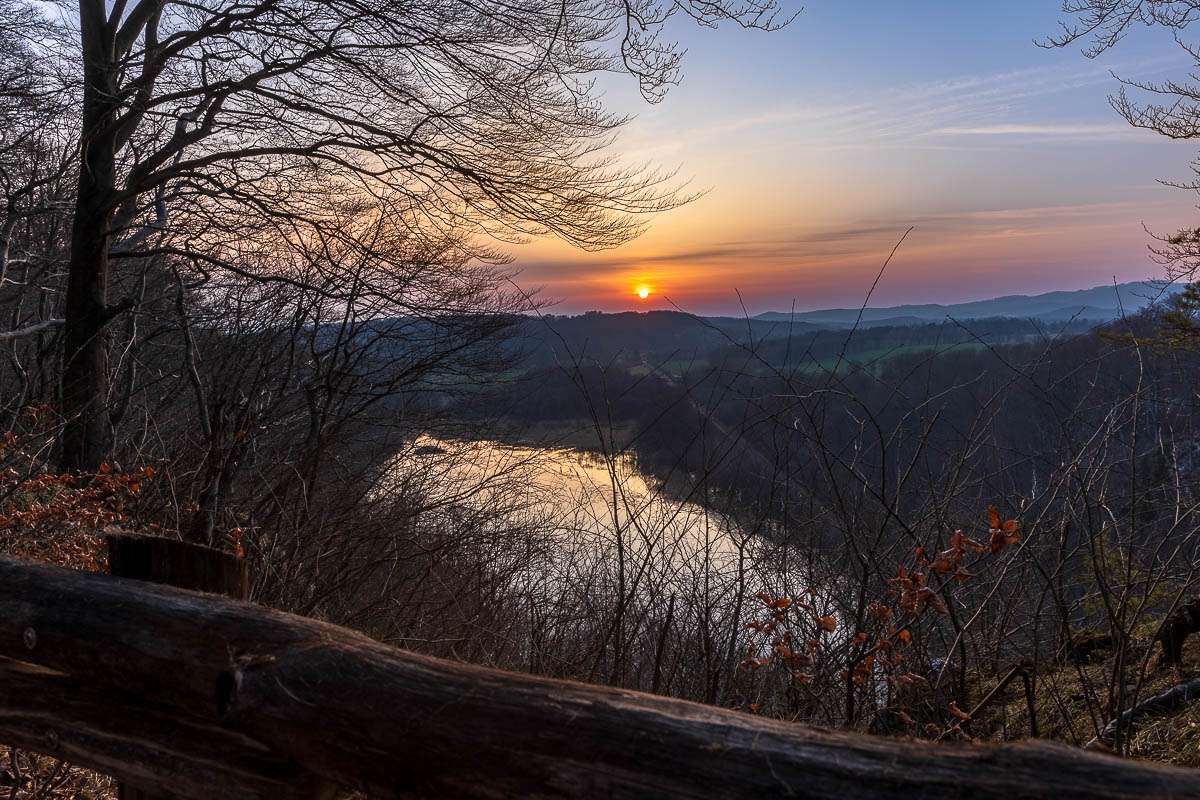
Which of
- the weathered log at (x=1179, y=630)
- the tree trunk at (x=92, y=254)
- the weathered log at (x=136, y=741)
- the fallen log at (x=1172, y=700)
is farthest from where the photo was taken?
the tree trunk at (x=92, y=254)

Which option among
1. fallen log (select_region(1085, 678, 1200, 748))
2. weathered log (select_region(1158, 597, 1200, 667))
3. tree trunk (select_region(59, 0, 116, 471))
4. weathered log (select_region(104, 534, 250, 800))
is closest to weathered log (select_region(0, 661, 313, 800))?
weathered log (select_region(104, 534, 250, 800))

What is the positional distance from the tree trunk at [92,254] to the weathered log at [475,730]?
21.3 feet

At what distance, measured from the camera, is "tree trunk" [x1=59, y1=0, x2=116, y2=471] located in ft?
24.7

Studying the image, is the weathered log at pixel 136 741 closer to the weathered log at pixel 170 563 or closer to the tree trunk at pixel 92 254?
the weathered log at pixel 170 563

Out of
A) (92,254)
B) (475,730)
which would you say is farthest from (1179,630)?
(92,254)

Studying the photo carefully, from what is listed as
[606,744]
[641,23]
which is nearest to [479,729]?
[606,744]

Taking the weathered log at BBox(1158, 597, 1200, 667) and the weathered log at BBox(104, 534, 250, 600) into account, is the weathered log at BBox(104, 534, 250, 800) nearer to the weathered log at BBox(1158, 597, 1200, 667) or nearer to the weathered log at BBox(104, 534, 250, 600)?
the weathered log at BBox(104, 534, 250, 600)

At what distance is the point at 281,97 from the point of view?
25.7 ft

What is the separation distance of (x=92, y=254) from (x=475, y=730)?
8422 mm

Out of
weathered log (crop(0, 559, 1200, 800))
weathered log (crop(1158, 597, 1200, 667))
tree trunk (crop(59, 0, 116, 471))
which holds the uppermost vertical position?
tree trunk (crop(59, 0, 116, 471))

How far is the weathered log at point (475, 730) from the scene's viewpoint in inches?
42.6

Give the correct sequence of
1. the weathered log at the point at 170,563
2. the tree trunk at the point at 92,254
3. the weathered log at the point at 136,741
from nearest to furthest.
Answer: the weathered log at the point at 136,741 → the weathered log at the point at 170,563 → the tree trunk at the point at 92,254

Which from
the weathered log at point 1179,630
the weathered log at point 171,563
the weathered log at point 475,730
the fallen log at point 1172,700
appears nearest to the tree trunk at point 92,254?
the weathered log at point 171,563

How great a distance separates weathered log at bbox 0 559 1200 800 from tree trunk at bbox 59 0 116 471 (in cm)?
649
